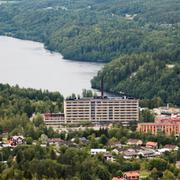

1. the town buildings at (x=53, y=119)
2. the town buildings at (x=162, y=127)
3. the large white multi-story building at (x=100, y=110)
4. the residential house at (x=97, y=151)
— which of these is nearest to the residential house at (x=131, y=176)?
the residential house at (x=97, y=151)

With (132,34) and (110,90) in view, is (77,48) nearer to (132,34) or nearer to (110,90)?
(132,34)

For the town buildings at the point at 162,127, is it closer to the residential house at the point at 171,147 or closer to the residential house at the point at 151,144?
the residential house at the point at 151,144

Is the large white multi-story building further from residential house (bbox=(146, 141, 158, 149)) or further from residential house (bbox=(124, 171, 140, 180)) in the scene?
residential house (bbox=(124, 171, 140, 180))

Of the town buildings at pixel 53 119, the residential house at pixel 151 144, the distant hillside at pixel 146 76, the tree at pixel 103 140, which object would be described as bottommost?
the distant hillside at pixel 146 76

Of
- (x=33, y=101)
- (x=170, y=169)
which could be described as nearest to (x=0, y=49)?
(x=33, y=101)

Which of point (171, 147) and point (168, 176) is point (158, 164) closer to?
Answer: point (168, 176)

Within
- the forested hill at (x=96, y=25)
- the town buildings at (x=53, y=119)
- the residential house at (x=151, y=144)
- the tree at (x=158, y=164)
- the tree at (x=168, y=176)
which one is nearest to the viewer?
the tree at (x=168, y=176)
